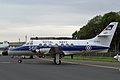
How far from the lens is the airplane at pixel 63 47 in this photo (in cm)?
3353

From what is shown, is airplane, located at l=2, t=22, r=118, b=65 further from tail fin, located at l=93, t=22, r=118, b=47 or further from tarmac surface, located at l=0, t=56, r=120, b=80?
tarmac surface, located at l=0, t=56, r=120, b=80

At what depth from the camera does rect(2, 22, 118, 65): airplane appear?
33.5 m

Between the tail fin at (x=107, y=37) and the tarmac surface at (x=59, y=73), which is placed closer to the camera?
the tarmac surface at (x=59, y=73)

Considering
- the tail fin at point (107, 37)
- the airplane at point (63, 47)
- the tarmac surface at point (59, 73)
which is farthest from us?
the tail fin at point (107, 37)

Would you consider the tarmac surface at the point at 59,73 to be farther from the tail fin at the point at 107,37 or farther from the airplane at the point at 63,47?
the tail fin at the point at 107,37

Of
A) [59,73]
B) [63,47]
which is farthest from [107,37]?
[59,73]

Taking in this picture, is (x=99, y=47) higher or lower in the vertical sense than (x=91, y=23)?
lower

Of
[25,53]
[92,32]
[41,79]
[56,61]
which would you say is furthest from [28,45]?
[92,32]

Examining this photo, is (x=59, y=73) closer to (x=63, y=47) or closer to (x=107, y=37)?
(x=63, y=47)

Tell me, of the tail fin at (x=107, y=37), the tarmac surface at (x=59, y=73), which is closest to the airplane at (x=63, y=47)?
the tail fin at (x=107, y=37)

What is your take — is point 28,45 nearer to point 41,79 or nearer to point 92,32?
point 41,79

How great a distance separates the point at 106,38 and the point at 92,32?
157 ft

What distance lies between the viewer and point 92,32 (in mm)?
82938

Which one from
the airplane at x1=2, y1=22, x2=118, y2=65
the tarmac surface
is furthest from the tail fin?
the tarmac surface
